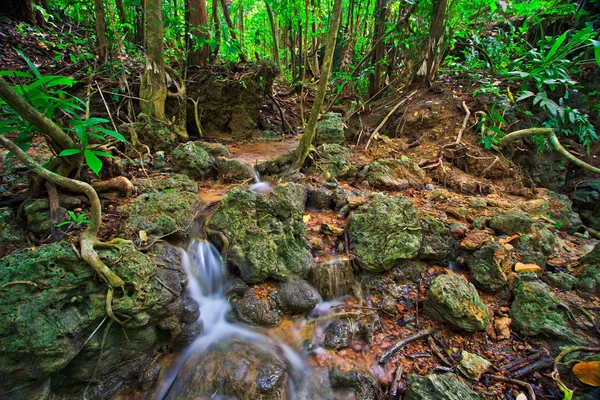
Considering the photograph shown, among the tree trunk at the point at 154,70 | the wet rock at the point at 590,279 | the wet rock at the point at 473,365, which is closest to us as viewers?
the wet rock at the point at 473,365

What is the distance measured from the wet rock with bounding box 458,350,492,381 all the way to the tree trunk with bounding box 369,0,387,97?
6686 millimetres

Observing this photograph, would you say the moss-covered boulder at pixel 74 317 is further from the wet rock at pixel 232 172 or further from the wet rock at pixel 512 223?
the wet rock at pixel 512 223

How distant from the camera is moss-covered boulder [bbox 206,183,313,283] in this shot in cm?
351

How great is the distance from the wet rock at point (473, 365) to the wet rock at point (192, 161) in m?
4.77

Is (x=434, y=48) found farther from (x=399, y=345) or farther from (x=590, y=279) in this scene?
(x=399, y=345)

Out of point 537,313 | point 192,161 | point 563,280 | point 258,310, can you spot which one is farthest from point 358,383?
point 192,161

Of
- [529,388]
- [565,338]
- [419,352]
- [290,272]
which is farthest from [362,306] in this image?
[565,338]

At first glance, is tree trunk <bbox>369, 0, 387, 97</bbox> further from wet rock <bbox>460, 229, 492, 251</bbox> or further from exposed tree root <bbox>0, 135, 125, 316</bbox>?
exposed tree root <bbox>0, 135, 125, 316</bbox>

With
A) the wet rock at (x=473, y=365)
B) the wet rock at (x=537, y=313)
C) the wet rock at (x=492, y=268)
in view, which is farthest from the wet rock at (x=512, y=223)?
the wet rock at (x=473, y=365)

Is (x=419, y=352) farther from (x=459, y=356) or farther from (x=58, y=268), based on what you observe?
(x=58, y=268)

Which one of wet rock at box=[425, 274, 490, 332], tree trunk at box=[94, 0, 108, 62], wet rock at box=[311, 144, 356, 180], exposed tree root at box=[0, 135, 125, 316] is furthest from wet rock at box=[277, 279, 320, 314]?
tree trunk at box=[94, 0, 108, 62]

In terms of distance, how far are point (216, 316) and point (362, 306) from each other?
1.85 m

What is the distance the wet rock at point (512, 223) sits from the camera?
Answer: 357 cm

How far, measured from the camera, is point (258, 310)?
3.32 m
